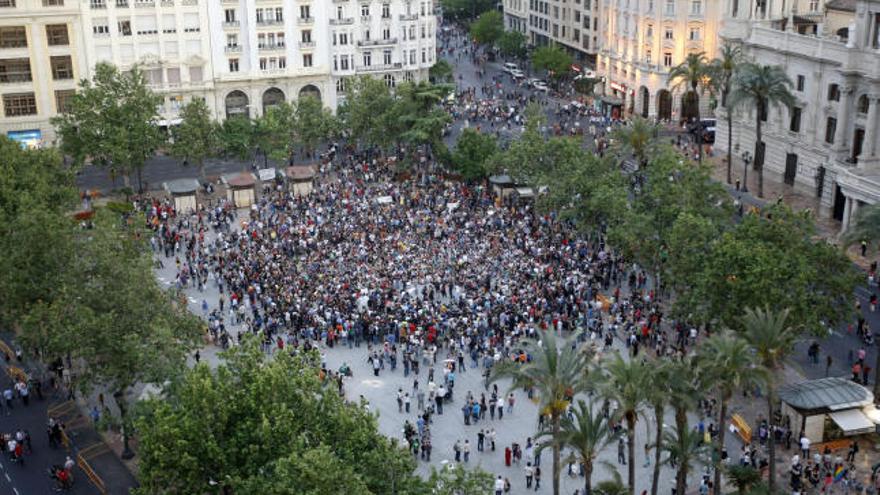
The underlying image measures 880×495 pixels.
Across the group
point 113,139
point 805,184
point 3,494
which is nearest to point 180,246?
point 113,139

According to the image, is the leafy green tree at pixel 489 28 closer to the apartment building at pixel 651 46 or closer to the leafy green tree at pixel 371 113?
the apartment building at pixel 651 46

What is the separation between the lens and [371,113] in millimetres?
96750

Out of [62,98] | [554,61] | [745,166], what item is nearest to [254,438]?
[745,166]

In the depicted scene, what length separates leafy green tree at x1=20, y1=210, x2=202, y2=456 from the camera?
4675 cm

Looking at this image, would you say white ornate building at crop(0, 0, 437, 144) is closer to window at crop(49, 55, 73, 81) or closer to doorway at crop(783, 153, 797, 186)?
window at crop(49, 55, 73, 81)

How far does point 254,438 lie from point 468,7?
155m

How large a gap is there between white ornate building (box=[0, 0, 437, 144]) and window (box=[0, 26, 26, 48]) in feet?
0.32

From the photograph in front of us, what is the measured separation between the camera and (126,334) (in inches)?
1884

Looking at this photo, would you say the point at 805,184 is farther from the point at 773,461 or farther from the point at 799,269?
the point at 773,461

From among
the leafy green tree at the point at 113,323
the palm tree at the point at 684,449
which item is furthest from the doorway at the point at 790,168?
the leafy green tree at the point at 113,323

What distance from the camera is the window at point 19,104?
102500mm

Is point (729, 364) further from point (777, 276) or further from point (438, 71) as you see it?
point (438, 71)

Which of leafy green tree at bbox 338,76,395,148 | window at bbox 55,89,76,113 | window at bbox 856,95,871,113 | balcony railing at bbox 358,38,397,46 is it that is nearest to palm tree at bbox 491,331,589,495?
window at bbox 856,95,871,113

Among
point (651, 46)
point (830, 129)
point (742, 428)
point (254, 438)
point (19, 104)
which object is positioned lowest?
point (742, 428)
